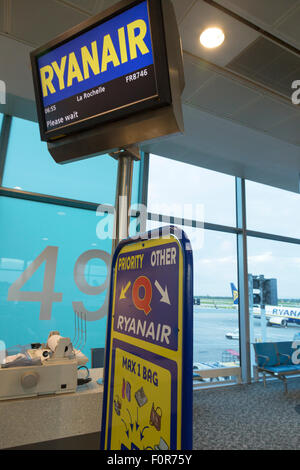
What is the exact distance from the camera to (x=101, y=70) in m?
1.08

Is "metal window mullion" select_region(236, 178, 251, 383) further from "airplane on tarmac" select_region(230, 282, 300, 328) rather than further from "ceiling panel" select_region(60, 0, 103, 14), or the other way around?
"ceiling panel" select_region(60, 0, 103, 14)

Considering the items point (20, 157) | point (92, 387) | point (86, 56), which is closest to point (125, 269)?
point (86, 56)

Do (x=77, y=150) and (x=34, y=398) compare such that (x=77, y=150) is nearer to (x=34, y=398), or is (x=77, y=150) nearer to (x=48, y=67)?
(x=48, y=67)

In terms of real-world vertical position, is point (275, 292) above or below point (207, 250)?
below

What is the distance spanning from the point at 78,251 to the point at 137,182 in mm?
1518

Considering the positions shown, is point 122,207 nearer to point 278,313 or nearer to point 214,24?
point 214,24

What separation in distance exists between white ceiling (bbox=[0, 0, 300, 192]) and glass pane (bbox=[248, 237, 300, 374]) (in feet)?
6.17

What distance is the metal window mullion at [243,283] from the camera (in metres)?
5.13

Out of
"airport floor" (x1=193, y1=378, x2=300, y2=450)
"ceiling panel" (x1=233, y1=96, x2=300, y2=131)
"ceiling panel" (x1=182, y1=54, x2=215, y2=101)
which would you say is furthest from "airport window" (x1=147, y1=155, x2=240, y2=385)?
"ceiling panel" (x1=182, y1=54, x2=215, y2=101)

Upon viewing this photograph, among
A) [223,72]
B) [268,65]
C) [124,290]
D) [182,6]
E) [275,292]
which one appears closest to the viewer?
[124,290]

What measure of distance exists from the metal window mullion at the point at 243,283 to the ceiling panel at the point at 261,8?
Result: 349cm

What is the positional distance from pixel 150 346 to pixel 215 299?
4733 millimetres

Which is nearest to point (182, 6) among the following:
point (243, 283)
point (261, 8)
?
point (261, 8)
